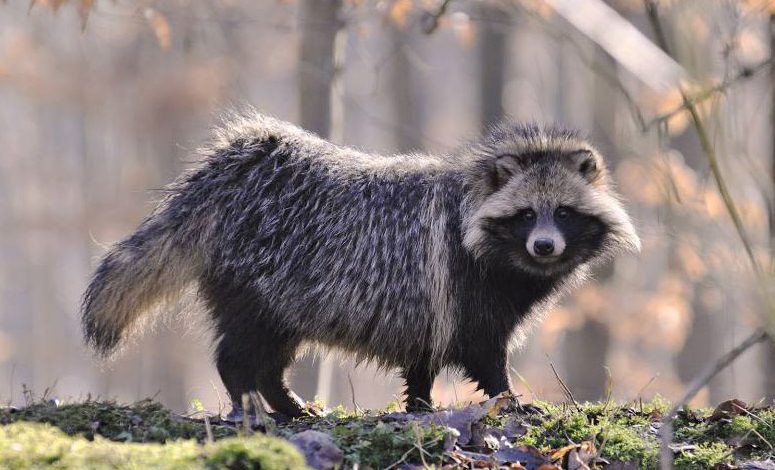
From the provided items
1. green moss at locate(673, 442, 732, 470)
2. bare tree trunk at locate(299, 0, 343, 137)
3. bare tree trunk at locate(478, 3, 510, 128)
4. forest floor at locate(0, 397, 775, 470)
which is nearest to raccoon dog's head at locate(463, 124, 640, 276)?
forest floor at locate(0, 397, 775, 470)

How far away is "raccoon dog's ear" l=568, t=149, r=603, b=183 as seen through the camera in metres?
6.87

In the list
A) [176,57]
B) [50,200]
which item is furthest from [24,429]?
[50,200]

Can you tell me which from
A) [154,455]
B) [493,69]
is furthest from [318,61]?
[493,69]

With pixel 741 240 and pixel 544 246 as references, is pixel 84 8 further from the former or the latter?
pixel 741 240

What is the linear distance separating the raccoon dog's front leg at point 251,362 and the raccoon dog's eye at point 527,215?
1.73 meters

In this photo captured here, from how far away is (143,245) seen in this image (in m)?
6.66

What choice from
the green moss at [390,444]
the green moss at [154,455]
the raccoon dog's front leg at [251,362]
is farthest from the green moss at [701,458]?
the raccoon dog's front leg at [251,362]

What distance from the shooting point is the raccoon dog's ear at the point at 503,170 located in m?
6.79

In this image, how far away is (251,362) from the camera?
6.68m

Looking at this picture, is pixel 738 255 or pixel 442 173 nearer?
pixel 738 255

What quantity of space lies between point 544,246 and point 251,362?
2.03 m

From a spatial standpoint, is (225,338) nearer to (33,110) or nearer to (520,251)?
(520,251)

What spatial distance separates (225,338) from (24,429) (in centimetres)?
236

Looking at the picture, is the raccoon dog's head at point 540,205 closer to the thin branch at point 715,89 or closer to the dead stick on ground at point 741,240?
the thin branch at point 715,89
